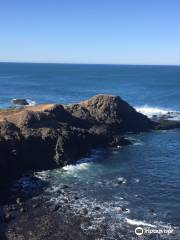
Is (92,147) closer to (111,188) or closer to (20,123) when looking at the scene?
(20,123)

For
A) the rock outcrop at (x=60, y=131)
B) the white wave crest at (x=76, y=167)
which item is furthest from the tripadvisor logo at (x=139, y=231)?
the rock outcrop at (x=60, y=131)

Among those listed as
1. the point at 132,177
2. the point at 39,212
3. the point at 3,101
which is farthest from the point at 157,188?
the point at 3,101

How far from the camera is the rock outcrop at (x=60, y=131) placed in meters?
68.0

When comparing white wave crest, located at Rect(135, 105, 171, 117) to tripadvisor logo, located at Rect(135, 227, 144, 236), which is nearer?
tripadvisor logo, located at Rect(135, 227, 144, 236)

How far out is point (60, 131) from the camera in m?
75.7

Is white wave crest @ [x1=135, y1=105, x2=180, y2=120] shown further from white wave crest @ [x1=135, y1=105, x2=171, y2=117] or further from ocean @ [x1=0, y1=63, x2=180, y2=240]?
ocean @ [x1=0, y1=63, x2=180, y2=240]

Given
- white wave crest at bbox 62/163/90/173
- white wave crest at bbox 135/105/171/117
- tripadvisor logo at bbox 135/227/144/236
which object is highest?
white wave crest at bbox 135/105/171/117

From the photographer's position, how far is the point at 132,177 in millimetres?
63406

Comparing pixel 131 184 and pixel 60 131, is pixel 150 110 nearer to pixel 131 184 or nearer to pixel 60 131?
pixel 60 131

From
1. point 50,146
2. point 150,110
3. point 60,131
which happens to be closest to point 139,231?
point 50,146

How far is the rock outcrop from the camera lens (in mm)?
68000

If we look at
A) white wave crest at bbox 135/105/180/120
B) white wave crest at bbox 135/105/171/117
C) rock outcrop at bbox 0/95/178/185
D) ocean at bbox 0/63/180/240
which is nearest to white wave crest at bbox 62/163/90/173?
ocean at bbox 0/63/180/240

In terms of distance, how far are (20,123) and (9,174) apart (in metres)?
13.4

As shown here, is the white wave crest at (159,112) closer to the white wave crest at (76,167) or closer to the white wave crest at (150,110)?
the white wave crest at (150,110)
